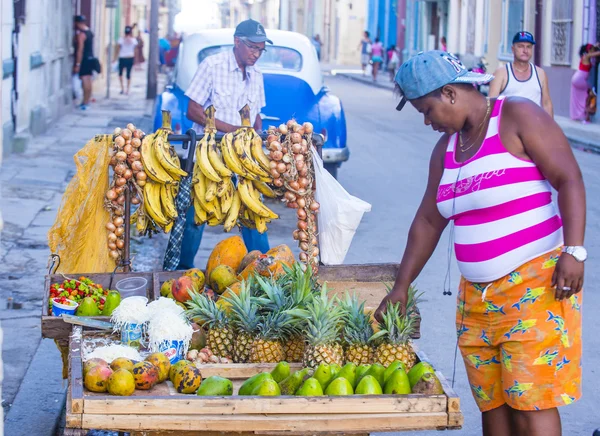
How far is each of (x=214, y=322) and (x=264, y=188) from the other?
1.18 m

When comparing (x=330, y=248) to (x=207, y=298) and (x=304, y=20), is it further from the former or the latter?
(x=304, y=20)

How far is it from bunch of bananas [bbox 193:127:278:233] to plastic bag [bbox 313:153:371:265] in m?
0.28

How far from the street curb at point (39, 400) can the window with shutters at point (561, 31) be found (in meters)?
19.5

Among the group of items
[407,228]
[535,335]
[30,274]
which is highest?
[535,335]

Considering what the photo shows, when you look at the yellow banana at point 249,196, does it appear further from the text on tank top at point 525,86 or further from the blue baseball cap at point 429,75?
the text on tank top at point 525,86

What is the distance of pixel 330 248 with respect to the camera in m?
5.08

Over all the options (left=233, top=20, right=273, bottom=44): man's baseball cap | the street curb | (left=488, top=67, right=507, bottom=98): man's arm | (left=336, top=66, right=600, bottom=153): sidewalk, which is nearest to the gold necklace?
the street curb

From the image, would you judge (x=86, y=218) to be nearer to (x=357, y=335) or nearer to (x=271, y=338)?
(x=271, y=338)

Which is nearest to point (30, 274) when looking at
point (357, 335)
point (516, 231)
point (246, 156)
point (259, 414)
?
point (246, 156)

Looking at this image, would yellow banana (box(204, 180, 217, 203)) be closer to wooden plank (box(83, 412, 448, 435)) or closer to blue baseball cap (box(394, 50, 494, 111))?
blue baseball cap (box(394, 50, 494, 111))

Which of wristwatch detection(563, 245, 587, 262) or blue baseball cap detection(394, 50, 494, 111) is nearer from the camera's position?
wristwatch detection(563, 245, 587, 262)

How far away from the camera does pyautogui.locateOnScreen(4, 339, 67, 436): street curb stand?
4.80 m

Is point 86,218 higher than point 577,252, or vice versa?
point 577,252

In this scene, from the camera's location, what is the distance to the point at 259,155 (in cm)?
500
